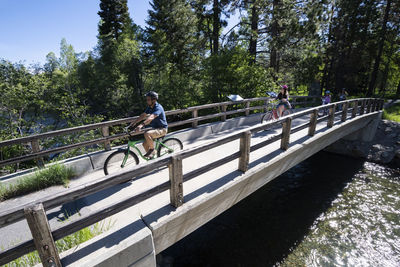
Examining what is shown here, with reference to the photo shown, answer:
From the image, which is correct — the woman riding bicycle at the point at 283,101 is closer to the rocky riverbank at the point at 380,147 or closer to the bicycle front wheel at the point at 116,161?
the bicycle front wheel at the point at 116,161

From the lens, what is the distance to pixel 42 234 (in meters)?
2.28

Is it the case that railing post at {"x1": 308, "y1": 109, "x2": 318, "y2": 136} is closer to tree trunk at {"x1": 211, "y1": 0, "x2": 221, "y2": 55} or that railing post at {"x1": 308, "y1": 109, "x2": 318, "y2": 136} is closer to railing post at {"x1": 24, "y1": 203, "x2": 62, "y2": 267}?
railing post at {"x1": 24, "y1": 203, "x2": 62, "y2": 267}

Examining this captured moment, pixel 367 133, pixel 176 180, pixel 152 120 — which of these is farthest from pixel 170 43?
pixel 176 180

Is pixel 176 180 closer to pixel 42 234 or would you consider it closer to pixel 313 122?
pixel 42 234

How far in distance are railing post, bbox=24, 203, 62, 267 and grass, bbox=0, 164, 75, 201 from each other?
342cm

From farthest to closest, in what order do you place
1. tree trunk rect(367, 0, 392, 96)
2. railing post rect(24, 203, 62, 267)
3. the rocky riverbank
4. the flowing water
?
1. tree trunk rect(367, 0, 392, 96)
2. the rocky riverbank
3. the flowing water
4. railing post rect(24, 203, 62, 267)

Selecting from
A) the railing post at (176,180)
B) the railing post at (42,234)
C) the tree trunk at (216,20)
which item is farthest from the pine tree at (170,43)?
the railing post at (42,234)

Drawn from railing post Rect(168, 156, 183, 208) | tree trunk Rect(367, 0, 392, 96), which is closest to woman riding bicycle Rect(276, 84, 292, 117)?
railing post Rect(168, 156, 183, 208)

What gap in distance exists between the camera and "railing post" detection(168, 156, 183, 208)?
135 inches

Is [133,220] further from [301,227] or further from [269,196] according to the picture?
[269,196]

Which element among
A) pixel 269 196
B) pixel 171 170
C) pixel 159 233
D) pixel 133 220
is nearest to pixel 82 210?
pixel 133 220

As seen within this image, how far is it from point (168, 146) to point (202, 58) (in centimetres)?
2194

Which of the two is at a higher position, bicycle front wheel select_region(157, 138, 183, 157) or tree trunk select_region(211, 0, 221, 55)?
tree trunk select_region(211, 0, 221, 55)

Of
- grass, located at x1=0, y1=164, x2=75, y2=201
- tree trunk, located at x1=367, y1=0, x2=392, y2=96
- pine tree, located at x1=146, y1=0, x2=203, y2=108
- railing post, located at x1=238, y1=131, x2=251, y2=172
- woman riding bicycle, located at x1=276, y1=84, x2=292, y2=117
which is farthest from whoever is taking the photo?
pine tree, located at x1=146, y1=0, x2=203, y2=108
